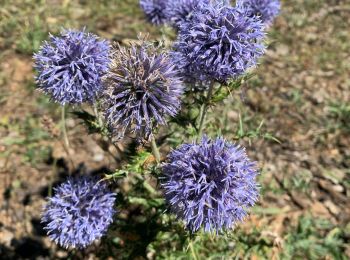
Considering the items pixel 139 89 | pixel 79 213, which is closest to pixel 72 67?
pixel 139 89

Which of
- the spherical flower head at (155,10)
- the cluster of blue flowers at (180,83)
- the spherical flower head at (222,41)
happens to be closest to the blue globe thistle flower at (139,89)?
the cluster of blue flowers at (180,83)

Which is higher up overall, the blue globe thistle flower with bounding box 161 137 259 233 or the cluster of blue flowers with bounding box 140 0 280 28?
the cluster of blue flowers with bounding box 140 0 280 28

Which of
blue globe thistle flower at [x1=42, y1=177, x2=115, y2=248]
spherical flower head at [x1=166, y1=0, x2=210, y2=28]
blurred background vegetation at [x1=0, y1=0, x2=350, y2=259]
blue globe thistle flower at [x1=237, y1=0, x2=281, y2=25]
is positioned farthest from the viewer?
blurred background vegetation at [x1=0, y1=0, x2=350, y2=259]

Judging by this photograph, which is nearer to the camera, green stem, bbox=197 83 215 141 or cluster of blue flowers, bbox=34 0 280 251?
cluster of blue flowers, bbox=34 0 280 251

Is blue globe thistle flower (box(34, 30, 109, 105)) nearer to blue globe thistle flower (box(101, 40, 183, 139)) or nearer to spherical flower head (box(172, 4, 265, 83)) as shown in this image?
blue globe thistle flower (box(101, 40, 183, 139))

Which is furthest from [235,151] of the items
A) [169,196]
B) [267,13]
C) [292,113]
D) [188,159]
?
[292,113]

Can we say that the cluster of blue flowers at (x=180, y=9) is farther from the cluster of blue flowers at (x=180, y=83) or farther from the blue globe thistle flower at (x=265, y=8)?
the cluster of blue flowers at (x=180, y=83)

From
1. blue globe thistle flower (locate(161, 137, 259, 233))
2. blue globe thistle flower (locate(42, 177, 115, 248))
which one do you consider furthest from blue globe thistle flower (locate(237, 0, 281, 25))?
blue globe thistle flower (locate(42, 177, 115, 248))

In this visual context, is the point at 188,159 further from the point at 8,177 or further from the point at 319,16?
the point at 319,16
